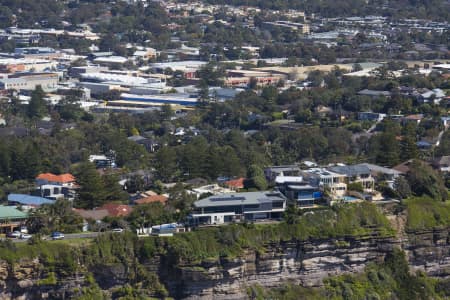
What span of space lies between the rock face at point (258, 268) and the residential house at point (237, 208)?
5.70ft

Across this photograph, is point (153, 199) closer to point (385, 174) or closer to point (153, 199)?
point (153, 199)

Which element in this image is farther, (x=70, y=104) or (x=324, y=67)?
(x=324, y=67)

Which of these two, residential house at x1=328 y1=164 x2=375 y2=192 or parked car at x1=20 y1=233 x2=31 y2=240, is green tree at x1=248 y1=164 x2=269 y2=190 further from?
parked car at x1=20 y1=233 x2=31 y2=240

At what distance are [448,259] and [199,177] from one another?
902 cm

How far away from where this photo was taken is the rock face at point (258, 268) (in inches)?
1248

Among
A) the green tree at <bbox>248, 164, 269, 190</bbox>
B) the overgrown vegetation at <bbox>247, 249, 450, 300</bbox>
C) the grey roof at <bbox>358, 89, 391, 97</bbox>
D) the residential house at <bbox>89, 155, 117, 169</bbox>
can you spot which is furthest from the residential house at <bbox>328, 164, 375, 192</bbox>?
the grey roof at <bbox>358, 89, 391, 97</bbox>

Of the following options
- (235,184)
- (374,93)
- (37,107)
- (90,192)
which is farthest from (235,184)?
(37,107)

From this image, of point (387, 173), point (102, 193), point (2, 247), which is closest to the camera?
point (2, 247)

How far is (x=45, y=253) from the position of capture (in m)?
32.0

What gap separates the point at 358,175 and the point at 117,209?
8.45m

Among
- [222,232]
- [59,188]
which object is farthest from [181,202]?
[59,188]

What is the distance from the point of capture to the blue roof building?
37.9 metres

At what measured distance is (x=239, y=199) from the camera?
36344 millimetres

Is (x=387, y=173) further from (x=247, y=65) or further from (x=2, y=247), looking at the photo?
(x=247, y=65)
